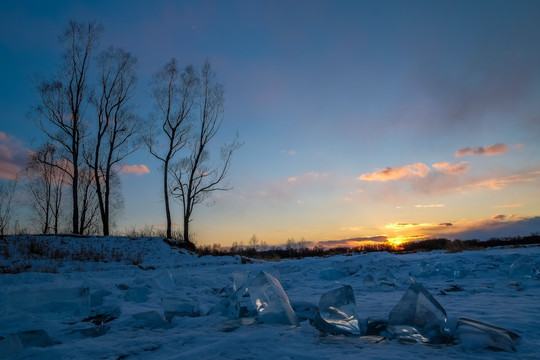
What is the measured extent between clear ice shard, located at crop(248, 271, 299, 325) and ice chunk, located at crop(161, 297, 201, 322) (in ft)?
2.08

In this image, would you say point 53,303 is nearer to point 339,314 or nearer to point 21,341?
point 21,341

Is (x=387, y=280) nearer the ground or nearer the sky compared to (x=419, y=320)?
nearer the ground

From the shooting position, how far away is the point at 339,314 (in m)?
2.06

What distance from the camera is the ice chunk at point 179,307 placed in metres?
2.66

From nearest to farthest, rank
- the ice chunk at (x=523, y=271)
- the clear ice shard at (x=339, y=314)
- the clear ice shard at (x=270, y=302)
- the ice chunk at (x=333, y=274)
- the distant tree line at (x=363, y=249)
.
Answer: the clear ice shard at (x=339, y=314) < the clear ice shard at (x=270, y=302) < the ice chunk at (x=523, y=271) < the ice chunk at (x=333, y=274) < the distant tree line at (x=363, y=249)

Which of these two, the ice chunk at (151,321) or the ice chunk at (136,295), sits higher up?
the ice chunk at (136,295)

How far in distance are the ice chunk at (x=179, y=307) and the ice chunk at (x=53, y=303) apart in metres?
0.81

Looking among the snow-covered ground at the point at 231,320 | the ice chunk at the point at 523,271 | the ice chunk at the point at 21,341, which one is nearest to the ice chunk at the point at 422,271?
the snow-covered ground at the point at 231,320

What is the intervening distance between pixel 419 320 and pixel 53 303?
9.79 feet

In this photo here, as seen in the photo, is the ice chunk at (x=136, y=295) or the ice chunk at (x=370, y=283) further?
the ice chunk at (x=370, y=283)

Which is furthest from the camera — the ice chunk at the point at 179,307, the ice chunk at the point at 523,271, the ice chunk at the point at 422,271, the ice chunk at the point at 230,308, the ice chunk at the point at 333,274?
the ice chunk at the point at 333,274

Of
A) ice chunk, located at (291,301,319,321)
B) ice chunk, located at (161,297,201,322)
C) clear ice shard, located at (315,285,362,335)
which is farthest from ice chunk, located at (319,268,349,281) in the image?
clear ice shard, located at (315,285,362,335)

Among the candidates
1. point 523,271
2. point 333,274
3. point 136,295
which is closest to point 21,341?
point 136,295

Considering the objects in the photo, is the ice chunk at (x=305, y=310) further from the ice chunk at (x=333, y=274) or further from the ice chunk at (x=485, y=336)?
the ice chunk at (x=333, y=274)
